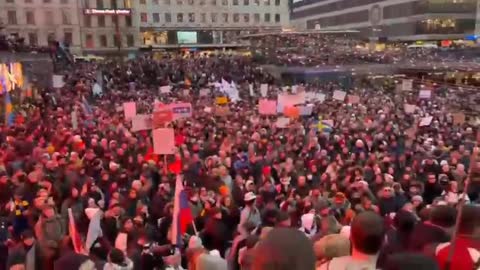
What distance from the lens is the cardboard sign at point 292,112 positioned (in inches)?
714

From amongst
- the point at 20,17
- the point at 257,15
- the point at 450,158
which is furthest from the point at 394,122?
the point at 257,15

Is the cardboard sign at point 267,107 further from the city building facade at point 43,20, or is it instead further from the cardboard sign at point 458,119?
the city building facade at point 43,20

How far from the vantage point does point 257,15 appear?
96438 mm

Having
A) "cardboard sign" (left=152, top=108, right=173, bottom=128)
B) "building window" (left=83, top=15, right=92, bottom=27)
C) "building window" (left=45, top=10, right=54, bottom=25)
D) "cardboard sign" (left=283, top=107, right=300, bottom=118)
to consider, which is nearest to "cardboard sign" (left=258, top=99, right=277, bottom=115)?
"cardboard sign" (left=283, top=107, right=300, bottom=118)

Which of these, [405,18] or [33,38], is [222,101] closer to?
[33,38]

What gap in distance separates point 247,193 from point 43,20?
71080 mm

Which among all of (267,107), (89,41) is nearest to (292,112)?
(267,107)

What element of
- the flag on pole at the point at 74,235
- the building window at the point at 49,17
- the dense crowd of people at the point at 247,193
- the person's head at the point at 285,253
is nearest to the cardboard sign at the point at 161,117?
the dense crowd of people at the point at 247,193

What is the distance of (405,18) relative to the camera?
7569cm

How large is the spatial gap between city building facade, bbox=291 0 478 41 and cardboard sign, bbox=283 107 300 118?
189 feet

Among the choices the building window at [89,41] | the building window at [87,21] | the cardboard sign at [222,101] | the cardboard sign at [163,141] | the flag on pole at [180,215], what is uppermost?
the building window at [87,21]

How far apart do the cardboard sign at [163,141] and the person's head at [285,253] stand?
8320 mm

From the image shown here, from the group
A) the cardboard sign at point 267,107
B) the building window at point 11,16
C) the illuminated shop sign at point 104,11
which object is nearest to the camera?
the cardboard sign at point 267,107

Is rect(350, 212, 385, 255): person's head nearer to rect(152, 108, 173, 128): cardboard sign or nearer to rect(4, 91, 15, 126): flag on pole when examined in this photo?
rect(152, 108, 173, 128): cardboard sign
